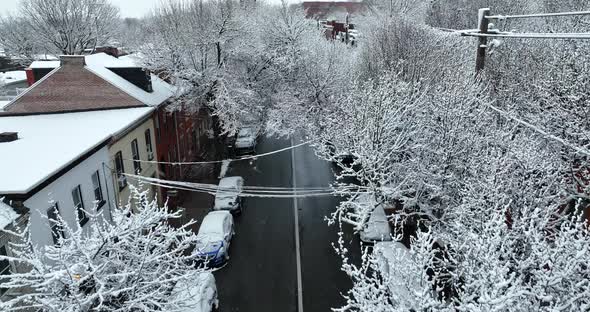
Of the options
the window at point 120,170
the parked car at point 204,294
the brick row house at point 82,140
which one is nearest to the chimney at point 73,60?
the brick row house at point 82,140

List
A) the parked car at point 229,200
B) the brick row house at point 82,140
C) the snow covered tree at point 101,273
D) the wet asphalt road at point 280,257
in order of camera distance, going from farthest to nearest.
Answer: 1. the parked car at point 229,200
2. the wet asphalt road at point 280,257
3. the brick row house at point 82,140
4. the snow covered tree at point 101,273

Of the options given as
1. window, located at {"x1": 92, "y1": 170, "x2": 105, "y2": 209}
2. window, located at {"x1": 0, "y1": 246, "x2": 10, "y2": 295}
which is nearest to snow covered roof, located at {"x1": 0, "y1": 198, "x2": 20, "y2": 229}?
window, located at {"x1": 0, "y1": 246, "x2": 10, "y2": 295}

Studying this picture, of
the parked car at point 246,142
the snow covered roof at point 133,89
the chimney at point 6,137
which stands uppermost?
the snow covered roof at point 133,89

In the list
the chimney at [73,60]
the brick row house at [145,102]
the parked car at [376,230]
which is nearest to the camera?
the parked car at [376,230]

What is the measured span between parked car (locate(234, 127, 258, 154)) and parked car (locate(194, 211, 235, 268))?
44.0 feet

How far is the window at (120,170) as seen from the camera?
18766 millimetres

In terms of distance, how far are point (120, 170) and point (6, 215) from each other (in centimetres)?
789

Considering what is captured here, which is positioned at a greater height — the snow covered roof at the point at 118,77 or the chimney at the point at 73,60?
the chimney at the point at 73,60

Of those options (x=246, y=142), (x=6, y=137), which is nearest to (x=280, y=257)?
(x=6, y=137)

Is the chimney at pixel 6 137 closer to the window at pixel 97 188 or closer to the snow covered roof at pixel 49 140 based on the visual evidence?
the snow covered roof at pixel 49 140

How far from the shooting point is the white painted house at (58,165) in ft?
41.2

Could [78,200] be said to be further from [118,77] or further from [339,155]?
[339,155]

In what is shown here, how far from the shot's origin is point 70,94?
69.5 feet

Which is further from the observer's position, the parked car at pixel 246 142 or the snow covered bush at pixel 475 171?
the parked car at pixel 246 142
